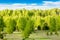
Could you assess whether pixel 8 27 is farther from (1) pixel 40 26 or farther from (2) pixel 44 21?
(2) pixel 44 21

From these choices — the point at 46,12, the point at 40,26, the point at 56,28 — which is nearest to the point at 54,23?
the point at 56,28

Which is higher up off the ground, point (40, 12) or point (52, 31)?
point (40, 12)

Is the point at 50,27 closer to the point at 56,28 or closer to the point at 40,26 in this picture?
the point at 56,28

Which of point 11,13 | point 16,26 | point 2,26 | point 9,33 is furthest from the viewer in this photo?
point 11,13

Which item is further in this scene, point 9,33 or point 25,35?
point 9,33

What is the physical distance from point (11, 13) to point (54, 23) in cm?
2126

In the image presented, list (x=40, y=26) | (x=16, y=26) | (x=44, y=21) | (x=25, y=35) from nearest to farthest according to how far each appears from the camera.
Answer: (x=25, y=35)
(x=16, y=26)
(x=40, y=26)
(x=44, y=21)

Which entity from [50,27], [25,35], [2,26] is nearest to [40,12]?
[50,27]

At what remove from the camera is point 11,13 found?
51500 mm

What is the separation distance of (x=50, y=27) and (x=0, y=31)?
9.67 m

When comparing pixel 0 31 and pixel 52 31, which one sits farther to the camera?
pixel 52 31

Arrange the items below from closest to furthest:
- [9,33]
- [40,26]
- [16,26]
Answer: [9,33] < [16,26] < [40,26]

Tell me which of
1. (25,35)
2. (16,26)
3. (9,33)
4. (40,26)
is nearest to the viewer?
(25,35)

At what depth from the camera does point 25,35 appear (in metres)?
24.5
